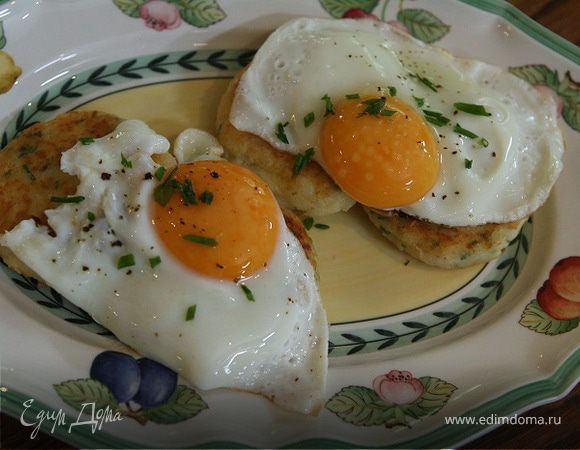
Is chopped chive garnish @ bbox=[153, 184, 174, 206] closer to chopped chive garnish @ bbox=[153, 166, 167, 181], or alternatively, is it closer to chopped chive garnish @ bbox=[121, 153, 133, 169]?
chopped chive garnish @ bbox=[153, 166, 167, 181]

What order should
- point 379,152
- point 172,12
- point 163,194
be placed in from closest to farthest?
point 163,194 < point 379,152 < point 172,12

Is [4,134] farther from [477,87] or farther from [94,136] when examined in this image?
[477,87]

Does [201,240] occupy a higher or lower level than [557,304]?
higher

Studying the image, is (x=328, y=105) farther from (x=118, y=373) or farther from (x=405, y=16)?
(x=118, y=373)

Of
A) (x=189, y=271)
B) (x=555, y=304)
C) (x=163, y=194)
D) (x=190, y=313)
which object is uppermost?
(x=163, y=194)

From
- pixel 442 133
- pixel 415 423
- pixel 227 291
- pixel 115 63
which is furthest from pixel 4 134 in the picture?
pixel 415 423

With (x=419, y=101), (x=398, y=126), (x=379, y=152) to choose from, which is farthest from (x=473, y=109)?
(x=379, y=152)
